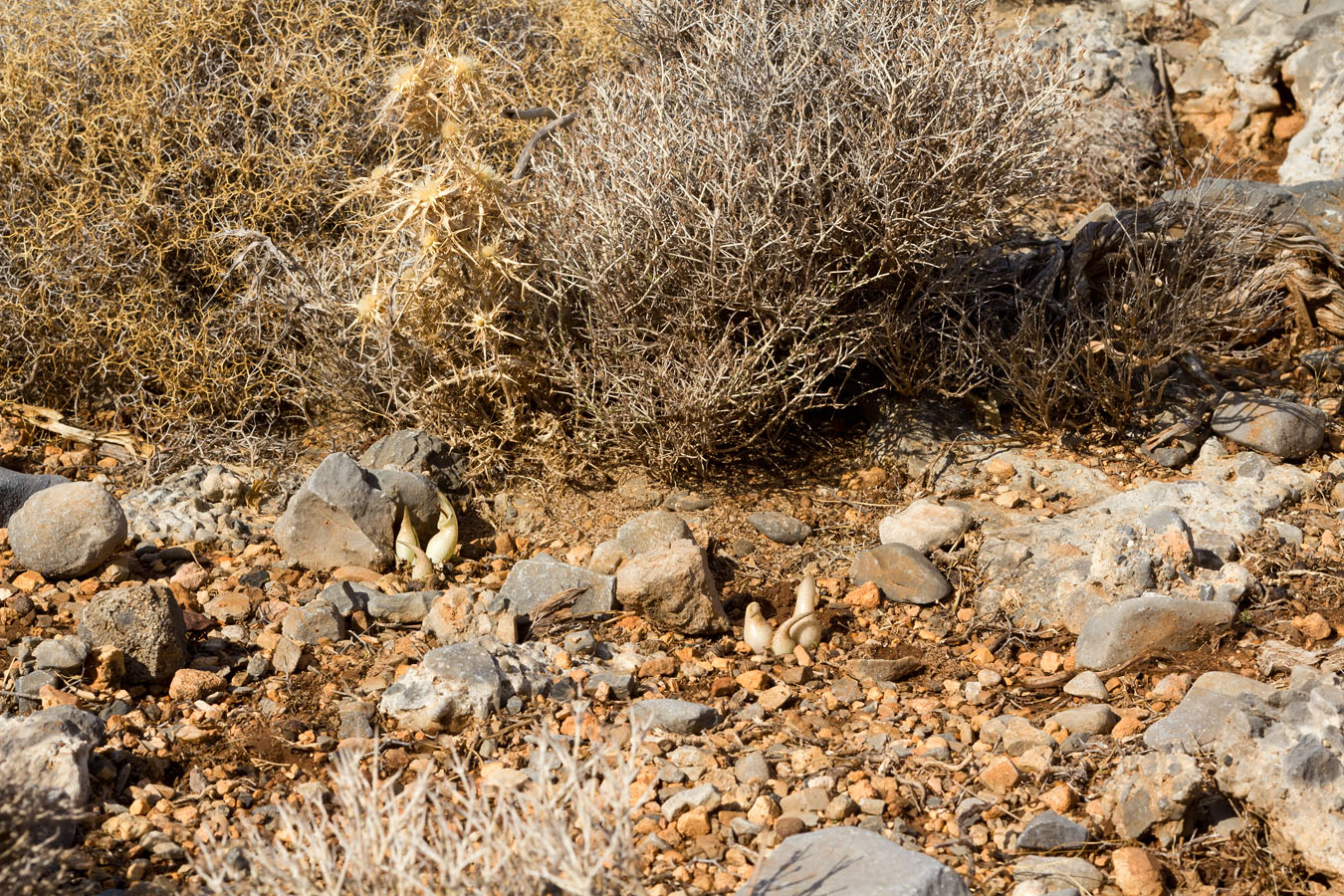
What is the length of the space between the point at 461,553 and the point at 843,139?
1.98 meters

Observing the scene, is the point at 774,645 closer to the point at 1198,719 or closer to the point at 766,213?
the point at 1198,719

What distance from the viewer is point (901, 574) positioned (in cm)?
375

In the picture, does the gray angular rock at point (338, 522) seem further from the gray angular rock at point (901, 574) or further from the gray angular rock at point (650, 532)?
the gray angular rock at point (901, 574)

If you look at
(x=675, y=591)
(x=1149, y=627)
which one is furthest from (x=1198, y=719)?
(x=675, y=591)

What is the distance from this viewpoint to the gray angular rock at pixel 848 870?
215 centimetres

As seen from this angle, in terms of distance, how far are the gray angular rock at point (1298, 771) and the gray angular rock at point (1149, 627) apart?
60cm

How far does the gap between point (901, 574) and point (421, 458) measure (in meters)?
1.78

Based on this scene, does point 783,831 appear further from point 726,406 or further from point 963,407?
point 963,407

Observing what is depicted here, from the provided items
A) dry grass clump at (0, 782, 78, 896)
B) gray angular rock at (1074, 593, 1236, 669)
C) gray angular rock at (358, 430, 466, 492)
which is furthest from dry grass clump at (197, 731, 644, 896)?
gray angular rock at (358, 430, 466, 492)

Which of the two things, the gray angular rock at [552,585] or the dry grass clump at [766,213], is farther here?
the dry grass clump at [766,213]

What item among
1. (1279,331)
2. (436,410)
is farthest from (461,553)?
(1279,331)

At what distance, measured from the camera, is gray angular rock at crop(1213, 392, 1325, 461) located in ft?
13.9

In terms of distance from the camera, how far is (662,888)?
97.2 inches

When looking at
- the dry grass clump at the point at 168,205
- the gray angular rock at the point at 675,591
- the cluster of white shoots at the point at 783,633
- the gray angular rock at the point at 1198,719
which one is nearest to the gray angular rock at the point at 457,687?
the gray angular rock at the point at 675,591
